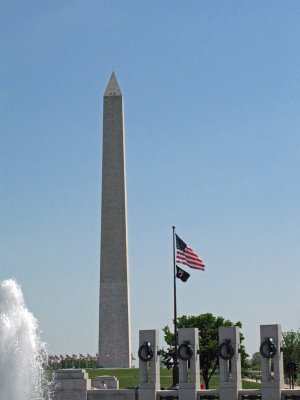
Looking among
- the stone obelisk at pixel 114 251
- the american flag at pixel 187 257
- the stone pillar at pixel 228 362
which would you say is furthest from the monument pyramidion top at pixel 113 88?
the stone pillar at pixel 228 362

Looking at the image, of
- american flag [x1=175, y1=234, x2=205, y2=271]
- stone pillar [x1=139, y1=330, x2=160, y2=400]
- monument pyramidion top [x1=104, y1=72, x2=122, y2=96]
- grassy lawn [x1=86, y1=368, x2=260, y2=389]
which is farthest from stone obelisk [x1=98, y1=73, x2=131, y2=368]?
stone pillar [x1=139, y1=330, x2=160, y2=400]

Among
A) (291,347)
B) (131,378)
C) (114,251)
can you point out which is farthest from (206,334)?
(291,347)

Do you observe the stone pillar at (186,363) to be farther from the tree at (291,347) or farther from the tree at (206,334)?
the tree at (291,347)

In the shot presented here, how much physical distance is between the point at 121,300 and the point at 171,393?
42337mm

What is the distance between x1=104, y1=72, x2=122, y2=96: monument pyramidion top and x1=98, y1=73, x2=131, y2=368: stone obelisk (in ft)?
3.97

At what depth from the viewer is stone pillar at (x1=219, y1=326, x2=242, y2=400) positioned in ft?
136

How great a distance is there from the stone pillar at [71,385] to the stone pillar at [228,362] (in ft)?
24.1

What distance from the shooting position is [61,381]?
4503 centimetres

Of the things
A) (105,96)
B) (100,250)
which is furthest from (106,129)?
(100,250)

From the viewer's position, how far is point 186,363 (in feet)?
141

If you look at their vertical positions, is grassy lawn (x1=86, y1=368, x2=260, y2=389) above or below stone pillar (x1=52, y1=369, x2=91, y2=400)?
below

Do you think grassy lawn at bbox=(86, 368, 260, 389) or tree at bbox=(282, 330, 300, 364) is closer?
grassy lawn at bbox=(86, 368, 260, 389)

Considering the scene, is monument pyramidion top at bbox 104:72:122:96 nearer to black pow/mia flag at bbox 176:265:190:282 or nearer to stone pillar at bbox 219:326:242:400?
black pow/mia flag at bbox 176:265:190:282

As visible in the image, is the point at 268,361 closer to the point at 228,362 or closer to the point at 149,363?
the point at 228,362
